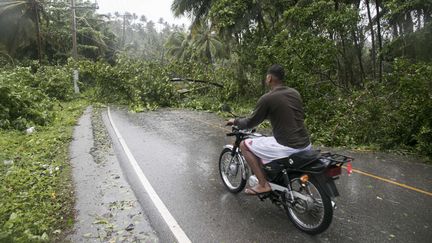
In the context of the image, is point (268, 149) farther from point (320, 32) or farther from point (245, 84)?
point (245, 84)

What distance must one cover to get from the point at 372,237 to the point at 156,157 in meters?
5.38

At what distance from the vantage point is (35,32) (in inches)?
1145

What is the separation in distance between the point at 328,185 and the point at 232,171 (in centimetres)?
200

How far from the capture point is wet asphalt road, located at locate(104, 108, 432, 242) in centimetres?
461

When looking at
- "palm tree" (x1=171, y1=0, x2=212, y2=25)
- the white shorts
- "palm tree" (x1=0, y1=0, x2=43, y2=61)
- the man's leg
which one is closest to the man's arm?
the white shorts

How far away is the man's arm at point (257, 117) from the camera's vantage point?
15.9 ft

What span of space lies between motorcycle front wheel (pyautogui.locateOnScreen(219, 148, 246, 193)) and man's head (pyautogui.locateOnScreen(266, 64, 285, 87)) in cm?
157

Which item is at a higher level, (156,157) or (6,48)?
(6,48)

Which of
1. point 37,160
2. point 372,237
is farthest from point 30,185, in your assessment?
point 372,237

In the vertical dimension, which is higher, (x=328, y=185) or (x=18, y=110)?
(x=18, y=110)

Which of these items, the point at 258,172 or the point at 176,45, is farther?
the point at 176,45

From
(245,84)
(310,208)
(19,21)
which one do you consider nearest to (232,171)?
(310,208)

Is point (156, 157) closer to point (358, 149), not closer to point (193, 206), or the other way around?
point (193, 206)

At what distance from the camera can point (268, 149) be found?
4969mm
